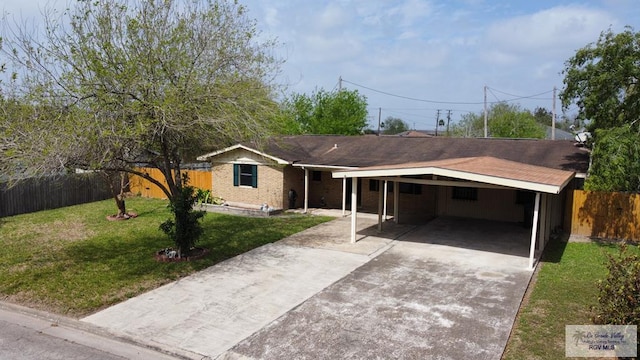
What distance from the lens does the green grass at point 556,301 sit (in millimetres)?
7316

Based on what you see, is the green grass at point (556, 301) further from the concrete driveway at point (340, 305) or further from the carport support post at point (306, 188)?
the carport support post at point (306, 188)

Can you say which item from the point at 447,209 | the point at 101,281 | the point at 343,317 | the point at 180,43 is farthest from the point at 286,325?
the point at 447,209

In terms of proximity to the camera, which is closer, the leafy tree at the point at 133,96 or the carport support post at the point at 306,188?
the leafy tree at the point at 133,96

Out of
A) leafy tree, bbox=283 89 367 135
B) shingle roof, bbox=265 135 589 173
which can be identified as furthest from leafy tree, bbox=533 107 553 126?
shingle roof, bbox=265 135 589 173

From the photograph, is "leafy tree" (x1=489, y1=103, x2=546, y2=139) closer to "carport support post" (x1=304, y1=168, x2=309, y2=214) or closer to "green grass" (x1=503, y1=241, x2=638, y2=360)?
"carport support post" (x1=304, y1=168, x2=309, y2=214)

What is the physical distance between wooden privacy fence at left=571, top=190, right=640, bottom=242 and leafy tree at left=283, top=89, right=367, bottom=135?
28956 mm

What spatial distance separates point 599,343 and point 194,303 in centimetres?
→ 724

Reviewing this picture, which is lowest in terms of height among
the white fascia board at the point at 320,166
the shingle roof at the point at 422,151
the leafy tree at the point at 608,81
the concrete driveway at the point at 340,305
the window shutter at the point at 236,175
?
the concrete driveway at the point at 340,305

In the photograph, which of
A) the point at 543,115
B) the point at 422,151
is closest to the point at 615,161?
the point at 422,151

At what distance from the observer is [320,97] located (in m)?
44.4

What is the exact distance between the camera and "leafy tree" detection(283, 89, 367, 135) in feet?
143

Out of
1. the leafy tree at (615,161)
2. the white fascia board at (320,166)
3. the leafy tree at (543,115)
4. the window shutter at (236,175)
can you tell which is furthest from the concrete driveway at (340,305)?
the leafy tree at (543,115)

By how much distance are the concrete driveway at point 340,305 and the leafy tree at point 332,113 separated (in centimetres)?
3033

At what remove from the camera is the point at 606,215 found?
14.9 metres
